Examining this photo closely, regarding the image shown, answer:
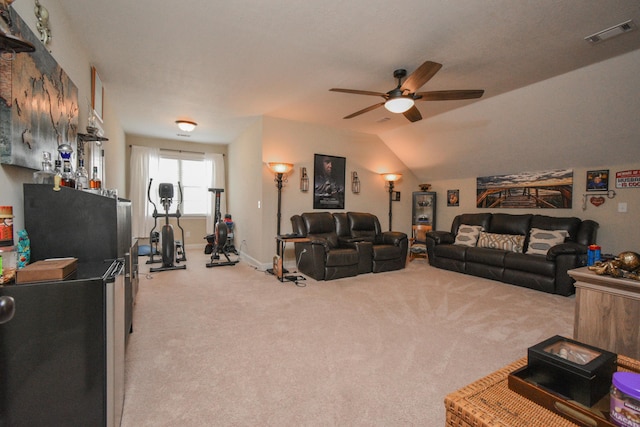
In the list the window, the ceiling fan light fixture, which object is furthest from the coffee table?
the window

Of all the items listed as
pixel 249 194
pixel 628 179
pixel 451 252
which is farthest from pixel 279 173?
pixel 628 179

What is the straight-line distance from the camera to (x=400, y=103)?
9.77 ft

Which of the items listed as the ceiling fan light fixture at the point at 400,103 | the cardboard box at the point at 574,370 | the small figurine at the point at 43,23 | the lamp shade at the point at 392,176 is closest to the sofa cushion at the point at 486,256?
the lamp shade at the point at 392,176

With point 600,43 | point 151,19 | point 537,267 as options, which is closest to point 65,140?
point 151,19

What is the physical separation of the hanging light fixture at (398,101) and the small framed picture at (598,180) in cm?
335

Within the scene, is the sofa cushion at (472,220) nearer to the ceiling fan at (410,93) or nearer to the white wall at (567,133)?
the white wall at (567,133)

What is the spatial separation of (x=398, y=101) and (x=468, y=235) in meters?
3.23

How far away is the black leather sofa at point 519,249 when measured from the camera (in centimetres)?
362

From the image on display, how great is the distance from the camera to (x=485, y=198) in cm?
547

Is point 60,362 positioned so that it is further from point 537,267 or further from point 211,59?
point 537,267

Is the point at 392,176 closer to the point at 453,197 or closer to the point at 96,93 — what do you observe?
the point at 453,197

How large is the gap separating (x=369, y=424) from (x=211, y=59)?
3.47 m

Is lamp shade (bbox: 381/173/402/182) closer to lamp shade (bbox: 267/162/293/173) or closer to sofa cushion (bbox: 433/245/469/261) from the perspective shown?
sofa cushion (bbox: 433/245/469/261)

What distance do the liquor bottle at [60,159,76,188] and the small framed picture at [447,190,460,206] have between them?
621cm
